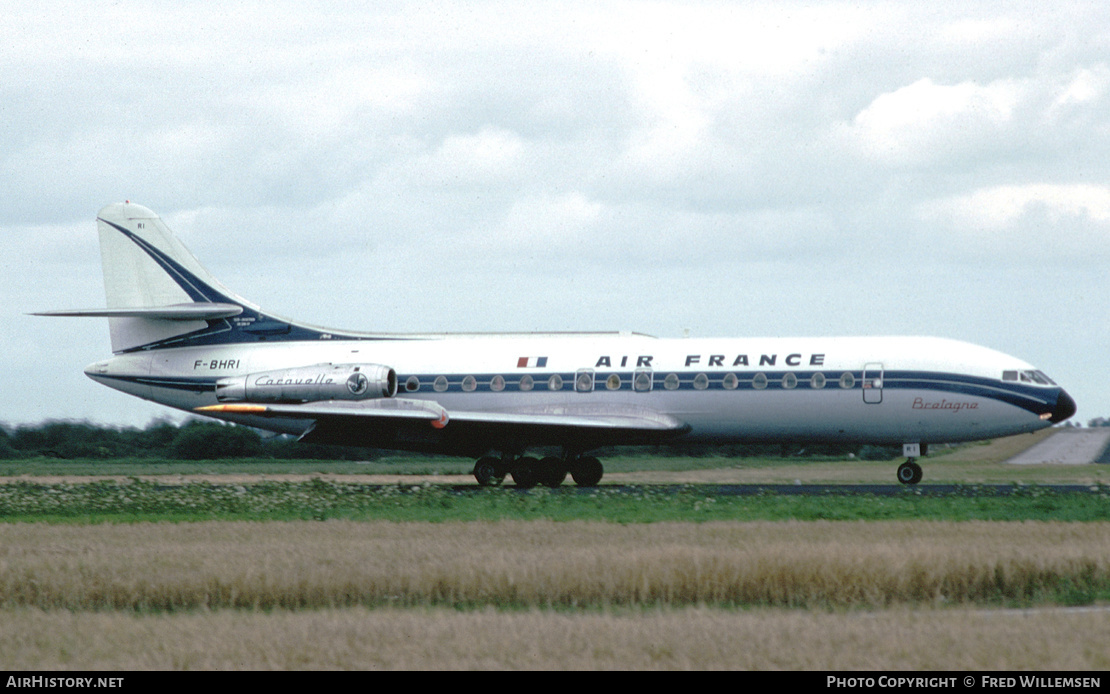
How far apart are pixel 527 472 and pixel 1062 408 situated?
44.9 feet

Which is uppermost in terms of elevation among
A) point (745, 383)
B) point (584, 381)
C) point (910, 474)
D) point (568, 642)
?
point (584, 381)

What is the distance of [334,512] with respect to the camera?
88.7 feet

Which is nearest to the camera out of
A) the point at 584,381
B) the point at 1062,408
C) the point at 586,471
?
the point at 1062,408

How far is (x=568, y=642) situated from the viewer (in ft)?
40.9

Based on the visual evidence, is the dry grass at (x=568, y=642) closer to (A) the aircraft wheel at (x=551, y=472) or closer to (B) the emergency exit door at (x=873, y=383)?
(B) the emergency exit door at (x=873, y=383)

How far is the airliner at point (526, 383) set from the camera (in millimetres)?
33688

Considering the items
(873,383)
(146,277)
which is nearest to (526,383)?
(873,383)

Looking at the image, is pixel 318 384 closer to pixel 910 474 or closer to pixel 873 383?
pixel 873 383

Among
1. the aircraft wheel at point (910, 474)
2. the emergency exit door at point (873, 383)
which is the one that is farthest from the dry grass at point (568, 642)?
the aircraft wheel at point (910, 474)

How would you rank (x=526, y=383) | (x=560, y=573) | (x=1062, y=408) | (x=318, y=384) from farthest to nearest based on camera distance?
(x=318, y=384) < (x=526, y=383) < (x=1062, y=408) < (x=560, y=573)

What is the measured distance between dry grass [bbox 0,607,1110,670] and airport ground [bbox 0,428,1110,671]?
0.12ft

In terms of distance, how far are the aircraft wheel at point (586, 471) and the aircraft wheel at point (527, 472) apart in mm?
1199

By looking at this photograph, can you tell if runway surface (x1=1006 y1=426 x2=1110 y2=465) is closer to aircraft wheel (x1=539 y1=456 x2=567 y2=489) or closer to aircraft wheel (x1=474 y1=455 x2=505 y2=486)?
aircraft wheel (x1=539 y1=456 x2=567 y2=489)
